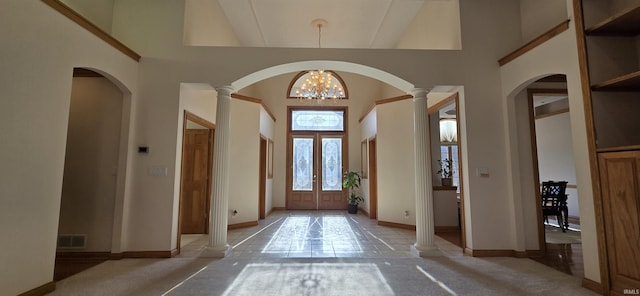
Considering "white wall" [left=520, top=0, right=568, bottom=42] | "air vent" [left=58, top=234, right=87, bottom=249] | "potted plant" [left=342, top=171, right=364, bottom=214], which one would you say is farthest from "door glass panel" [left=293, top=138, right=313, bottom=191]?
"white wall" [left=520, top=0, right=568, bottom=42]

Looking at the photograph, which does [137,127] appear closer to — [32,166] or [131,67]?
[131,67]

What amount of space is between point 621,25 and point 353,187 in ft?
20.5

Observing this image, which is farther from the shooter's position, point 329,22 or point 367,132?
point 367,132

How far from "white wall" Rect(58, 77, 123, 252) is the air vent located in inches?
1.7

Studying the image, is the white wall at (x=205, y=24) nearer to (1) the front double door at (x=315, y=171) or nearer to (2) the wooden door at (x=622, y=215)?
(1) the front double door at (x=315, y=171)

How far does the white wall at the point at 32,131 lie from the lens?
86.0 inches

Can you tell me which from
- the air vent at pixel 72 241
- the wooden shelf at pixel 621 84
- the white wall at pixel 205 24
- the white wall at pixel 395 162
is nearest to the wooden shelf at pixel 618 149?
the wooden shelf at pixel 621 84

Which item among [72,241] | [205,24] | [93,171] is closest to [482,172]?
[205,24]

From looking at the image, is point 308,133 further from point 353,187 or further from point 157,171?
point 157,171

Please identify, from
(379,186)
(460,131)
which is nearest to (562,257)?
(460,131)

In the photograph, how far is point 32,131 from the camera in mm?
2389

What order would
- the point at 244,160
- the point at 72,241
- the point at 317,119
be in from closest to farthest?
the point at 72,241 < the point at 244,160 < the point at 317,119

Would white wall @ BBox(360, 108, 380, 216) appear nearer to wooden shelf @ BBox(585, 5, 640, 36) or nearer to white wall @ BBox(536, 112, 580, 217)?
wooden shelf @ BBox(585, 5, 640, 36)

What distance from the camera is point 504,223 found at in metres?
3.77
